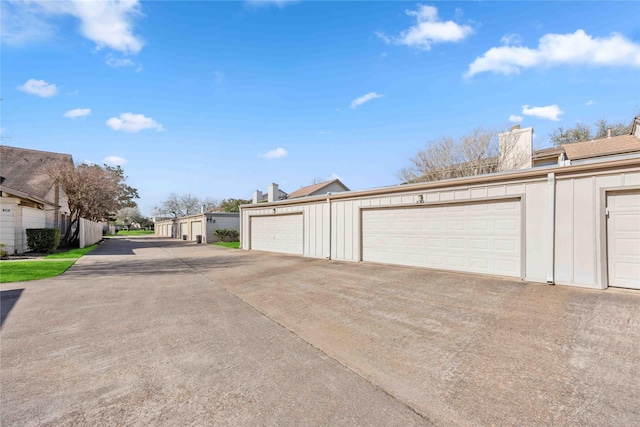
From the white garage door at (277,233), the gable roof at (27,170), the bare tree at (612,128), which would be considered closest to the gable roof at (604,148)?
the bare tree at (612,128)

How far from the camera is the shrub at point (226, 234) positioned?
84.2 ft

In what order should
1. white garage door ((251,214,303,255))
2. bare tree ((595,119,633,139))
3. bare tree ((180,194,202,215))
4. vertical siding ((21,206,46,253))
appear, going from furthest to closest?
bare tree ((180,194,202,215)), bare tree ((595,119,633,139)), vertical siding ((21,206,46,253)), white garage door ((251,214,303,255))

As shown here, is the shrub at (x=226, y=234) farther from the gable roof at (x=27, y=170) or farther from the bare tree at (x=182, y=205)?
the bare tree at (x=182, y=205)

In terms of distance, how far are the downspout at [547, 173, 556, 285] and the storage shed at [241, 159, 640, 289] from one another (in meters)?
0.02

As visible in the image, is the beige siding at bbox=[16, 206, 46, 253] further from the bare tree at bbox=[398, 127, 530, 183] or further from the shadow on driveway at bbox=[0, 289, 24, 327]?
the bare tree at bbox=[398, 127, 530, 183]

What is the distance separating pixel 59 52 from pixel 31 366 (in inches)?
374

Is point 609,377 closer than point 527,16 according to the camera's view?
Yes

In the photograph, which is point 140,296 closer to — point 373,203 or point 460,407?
point 460,407

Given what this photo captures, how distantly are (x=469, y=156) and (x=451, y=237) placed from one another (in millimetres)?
13865

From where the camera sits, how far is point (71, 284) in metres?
7.63

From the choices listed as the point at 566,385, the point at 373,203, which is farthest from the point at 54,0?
the point at 566,385

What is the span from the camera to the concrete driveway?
2.49m

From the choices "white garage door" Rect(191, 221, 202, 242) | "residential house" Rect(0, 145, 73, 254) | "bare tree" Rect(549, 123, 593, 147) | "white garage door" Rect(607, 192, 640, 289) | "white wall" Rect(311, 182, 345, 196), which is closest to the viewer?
"white garage door" Rect(607, 192, 640, 289)

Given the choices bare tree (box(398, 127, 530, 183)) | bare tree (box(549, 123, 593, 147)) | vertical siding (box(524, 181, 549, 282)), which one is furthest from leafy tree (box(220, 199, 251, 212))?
vertical siding (box(524, 181, 549, 282))
